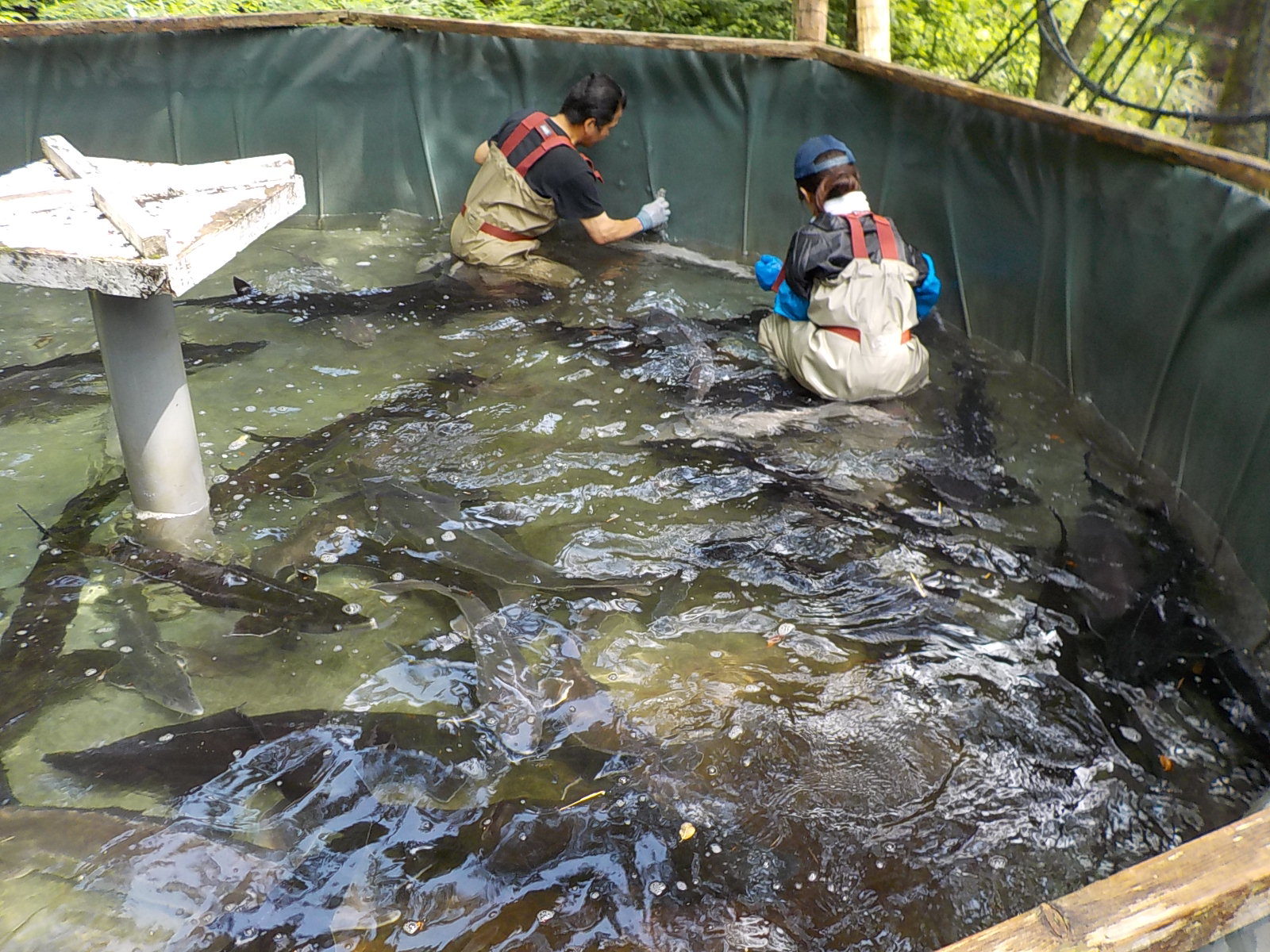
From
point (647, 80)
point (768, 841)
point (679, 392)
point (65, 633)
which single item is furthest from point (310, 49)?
point (768, 841)

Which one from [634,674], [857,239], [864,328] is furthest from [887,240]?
[634,674]

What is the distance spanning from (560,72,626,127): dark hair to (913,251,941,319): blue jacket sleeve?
1972 mm

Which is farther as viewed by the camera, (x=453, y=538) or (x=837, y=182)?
(x=837, y=182)

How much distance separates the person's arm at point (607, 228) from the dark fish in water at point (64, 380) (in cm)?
199

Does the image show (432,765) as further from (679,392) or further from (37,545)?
(679,392)

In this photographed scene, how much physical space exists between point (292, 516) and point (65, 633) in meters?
0.84

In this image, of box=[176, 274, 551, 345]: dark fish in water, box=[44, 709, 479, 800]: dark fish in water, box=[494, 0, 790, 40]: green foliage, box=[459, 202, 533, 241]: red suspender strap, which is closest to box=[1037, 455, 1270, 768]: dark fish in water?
box=[44, 709, 479, 800]: dark fish in water

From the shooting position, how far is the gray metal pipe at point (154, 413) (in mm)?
2824

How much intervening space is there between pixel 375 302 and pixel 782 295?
2.28m

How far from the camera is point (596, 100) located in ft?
16.7

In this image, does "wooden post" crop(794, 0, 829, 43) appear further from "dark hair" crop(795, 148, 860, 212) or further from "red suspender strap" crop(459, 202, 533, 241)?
"red suspender strap" crop(459, 202, 533, 241)

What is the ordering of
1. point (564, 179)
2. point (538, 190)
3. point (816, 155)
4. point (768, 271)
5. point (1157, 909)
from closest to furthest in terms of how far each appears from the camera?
point (1157, 909) < point (816, 155) < point (768, 271) < point (564, 179) < point (538, 190)

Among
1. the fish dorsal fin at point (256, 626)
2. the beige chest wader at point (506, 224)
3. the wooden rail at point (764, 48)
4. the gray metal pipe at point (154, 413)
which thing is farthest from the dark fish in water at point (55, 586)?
the wooden rail at point (764, 48)

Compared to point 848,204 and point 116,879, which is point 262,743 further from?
point 848,204
